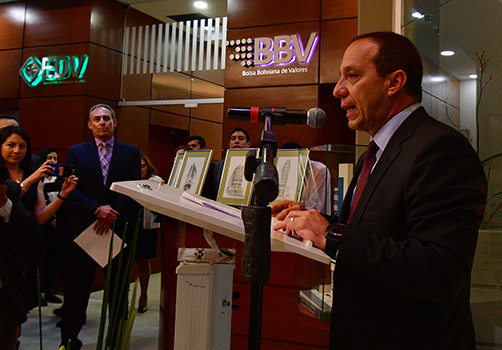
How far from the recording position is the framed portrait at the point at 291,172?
2.71 metres

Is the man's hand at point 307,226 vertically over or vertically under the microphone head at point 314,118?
under

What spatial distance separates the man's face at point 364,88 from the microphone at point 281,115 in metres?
0.11

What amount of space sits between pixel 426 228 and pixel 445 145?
0.64 feet

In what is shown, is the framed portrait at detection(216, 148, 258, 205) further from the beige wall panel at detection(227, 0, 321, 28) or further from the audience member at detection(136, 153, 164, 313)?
the beige wall panel at detection(227, 0, 321, 28)

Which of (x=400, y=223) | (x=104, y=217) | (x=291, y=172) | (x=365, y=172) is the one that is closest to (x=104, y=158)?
(x=104, y=217)

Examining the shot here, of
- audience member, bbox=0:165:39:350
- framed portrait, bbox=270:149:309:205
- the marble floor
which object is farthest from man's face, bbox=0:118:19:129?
framed portrait, bbox=270:149:309:205

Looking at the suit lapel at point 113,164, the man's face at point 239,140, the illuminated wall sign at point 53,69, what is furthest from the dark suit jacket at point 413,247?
the illuminated wall sign at point 53,69

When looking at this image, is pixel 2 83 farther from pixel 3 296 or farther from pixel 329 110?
pixel 3 296

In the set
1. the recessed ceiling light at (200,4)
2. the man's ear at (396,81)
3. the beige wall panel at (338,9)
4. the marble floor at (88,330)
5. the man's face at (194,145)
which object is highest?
the recessed ceiling light at (200,4)

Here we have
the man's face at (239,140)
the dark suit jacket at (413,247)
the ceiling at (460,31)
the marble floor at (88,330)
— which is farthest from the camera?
the man's face at (239,140)

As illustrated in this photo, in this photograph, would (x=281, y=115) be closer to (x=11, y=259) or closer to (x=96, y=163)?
(x=11, y=259)

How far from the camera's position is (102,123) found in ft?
11.2

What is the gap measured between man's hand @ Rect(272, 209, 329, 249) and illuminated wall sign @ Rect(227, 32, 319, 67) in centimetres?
438

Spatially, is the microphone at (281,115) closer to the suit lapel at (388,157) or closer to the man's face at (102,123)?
the suit lapel at (388,157)
